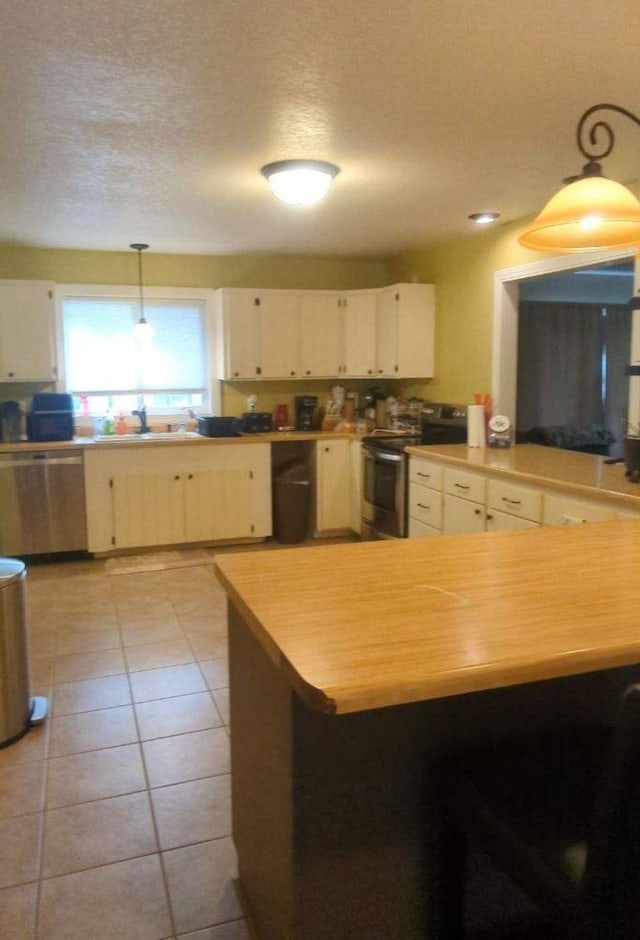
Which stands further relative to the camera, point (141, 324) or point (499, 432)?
point (141, 324)

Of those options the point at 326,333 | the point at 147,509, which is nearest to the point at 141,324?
the point at 147,509

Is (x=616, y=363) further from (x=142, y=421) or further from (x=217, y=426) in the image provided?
(x=142, y=421)

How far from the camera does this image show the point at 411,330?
215 inches

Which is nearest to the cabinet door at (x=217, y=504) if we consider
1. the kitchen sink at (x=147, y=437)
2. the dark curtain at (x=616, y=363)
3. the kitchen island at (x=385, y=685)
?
the kitchen sink at (x=147, y=437)

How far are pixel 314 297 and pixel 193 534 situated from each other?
7.01ft

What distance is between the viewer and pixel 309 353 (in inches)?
227

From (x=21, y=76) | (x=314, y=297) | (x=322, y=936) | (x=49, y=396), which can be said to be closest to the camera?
(x=322, y=936)

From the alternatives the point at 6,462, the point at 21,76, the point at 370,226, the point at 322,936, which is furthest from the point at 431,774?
the point at 6,462

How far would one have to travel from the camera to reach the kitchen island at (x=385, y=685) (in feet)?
3.63

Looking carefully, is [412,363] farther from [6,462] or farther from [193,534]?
[6,462]

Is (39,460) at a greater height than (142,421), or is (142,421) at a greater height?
(142,421)

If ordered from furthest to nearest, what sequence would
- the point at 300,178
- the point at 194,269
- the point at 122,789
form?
the point at 194,269 → the point at 300,178 → the point at 122,789

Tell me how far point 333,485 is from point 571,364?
79.4 inches

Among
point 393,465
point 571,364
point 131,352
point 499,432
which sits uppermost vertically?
point 131,352
